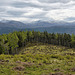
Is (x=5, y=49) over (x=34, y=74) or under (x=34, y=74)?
under

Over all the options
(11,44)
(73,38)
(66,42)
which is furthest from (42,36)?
(11,44)

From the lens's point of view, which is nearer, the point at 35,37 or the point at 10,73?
the point at 10,73

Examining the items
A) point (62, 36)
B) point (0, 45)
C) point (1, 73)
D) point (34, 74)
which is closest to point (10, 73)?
point (1, 73)

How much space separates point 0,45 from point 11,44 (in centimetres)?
1073

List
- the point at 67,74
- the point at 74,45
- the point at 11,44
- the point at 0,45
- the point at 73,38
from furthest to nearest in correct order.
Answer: the point at 74,45 < the point at 73,38 < the point at 11,44 < the point at 0,45 < the point at 67,74

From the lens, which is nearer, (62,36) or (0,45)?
(0,45)

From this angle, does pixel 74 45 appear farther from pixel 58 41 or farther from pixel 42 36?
pixel 42 36

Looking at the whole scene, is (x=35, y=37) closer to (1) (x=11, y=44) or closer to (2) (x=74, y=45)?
(2) (x=74, y=45)

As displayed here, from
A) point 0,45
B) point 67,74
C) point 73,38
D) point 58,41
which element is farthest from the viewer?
point 58,41

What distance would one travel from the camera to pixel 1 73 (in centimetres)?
1132

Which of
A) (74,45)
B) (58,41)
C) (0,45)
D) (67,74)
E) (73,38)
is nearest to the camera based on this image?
(67,74)

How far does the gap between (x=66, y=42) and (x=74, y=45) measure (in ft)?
28.3

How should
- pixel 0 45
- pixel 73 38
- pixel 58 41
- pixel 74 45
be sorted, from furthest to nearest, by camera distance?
1. pixel 58 41
2. pixel 74 45
3. pixel 73 38
4. pixel 0 45

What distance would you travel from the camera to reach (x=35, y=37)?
117 meters
